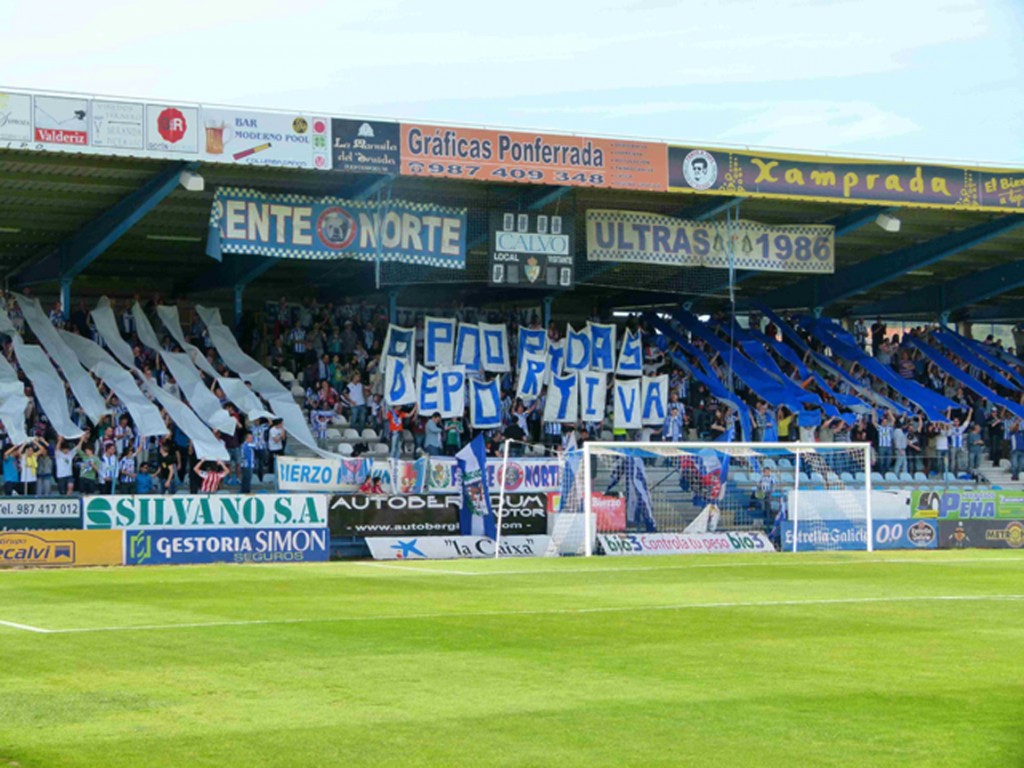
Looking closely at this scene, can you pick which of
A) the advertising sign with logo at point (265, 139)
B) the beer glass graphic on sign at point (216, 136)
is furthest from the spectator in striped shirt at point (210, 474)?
the beer glass graphic on sign at point (216, 136)

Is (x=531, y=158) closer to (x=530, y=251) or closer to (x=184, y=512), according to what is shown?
(x=530, y=251)

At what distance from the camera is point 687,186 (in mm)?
36281

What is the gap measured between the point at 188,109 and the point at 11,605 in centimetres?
1563

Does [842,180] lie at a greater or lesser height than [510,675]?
greater

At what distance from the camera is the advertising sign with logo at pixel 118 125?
3034 cm

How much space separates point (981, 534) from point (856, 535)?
387cm

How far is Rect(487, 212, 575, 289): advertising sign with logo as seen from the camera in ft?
118

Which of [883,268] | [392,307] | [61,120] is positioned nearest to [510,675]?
[61,120]

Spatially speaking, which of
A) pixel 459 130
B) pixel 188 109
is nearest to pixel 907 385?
pixel 459 130

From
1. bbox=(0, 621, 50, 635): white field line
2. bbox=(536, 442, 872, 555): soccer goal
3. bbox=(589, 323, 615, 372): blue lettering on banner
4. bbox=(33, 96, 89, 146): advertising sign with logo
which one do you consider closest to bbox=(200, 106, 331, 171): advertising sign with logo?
bbox=(33, 96, 89, 146): advertising sign with logo

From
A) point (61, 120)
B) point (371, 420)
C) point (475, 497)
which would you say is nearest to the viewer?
point (61, 120)

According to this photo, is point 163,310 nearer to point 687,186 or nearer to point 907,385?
point 687,186

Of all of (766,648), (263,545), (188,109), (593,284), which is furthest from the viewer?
(593,284)

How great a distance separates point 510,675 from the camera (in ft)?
39.9
